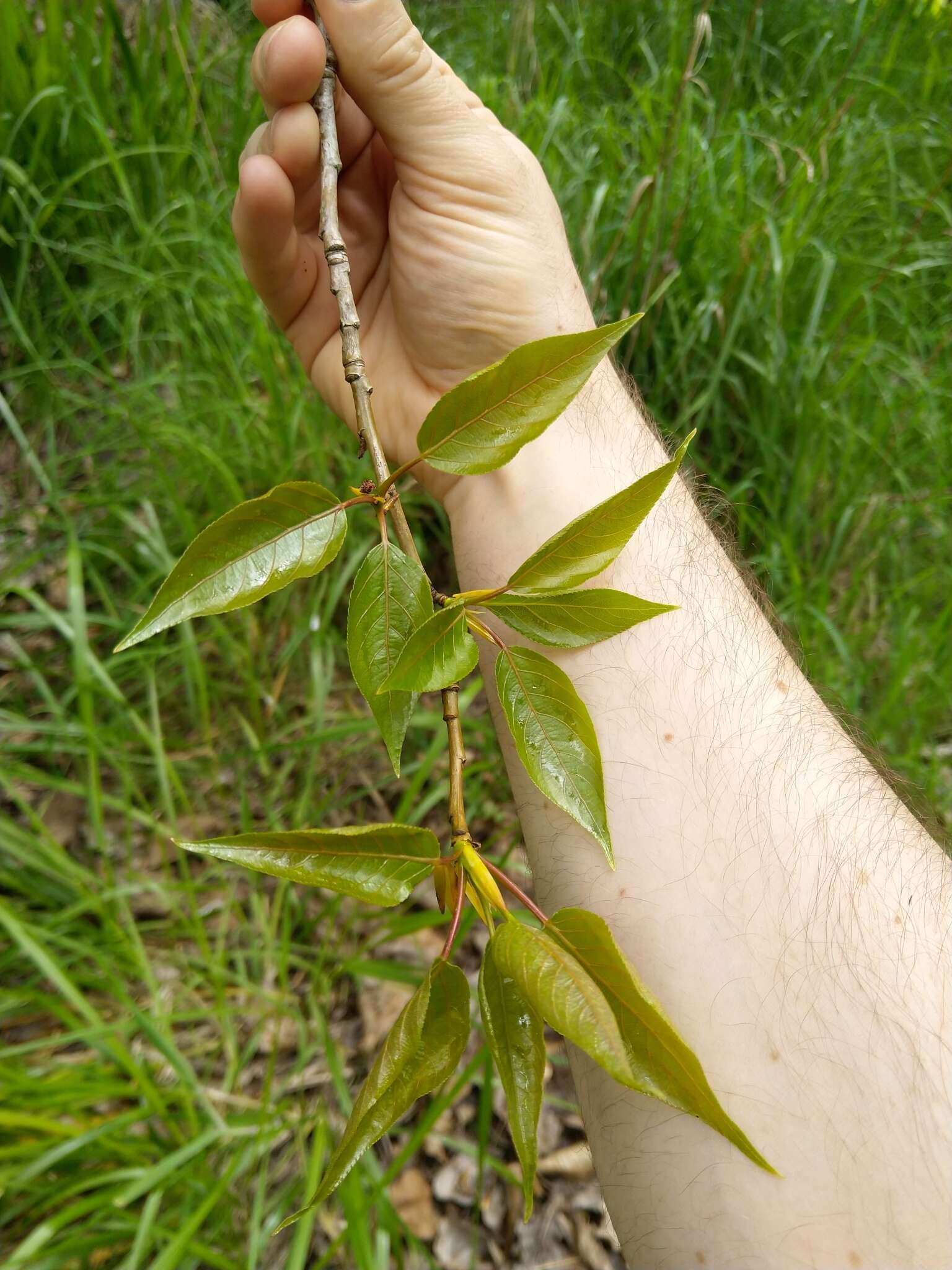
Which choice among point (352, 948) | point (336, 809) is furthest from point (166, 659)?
point (352, 948)

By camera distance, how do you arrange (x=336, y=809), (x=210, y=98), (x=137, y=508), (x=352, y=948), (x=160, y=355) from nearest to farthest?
(x=352, y=948)
(x=336, y=809)
(x=137, y=508)
(x=160, y=355)
(x=210, y=98)

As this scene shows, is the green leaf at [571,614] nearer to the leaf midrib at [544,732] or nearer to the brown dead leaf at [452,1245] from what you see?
the leaf midrib at [544,732]

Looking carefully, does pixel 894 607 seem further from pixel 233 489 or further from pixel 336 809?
pixel 233 489

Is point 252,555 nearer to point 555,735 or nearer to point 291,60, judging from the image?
point 555,735

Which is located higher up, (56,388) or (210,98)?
(210,98)

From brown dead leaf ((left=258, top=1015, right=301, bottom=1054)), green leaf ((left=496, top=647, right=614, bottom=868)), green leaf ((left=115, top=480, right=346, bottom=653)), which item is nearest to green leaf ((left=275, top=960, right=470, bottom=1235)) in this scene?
green leaf ((left=496, top=647, right=614, bottom=868))

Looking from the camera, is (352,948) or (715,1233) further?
(352,948)

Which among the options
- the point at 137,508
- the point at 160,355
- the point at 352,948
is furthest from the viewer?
the point at 160,355
